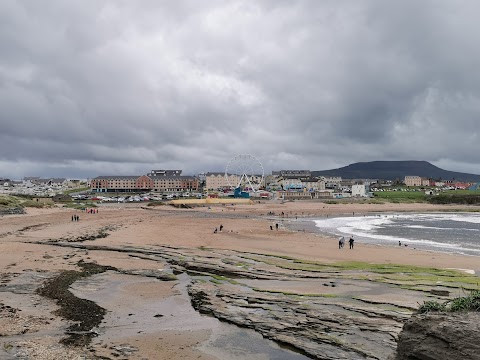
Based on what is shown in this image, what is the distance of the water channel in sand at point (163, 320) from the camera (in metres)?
11.2

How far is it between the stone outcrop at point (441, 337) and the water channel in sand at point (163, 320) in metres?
3.63

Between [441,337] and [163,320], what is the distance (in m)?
9.21

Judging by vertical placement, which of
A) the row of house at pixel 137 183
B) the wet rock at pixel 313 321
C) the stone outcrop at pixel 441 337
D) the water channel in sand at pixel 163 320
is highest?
the row of house at pixel 137 183

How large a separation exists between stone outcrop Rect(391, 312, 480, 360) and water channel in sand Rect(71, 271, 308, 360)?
3626 millimetres

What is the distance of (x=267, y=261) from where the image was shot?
25.3m

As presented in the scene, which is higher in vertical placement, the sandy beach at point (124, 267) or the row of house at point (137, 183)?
the row of house at point (137, 183)

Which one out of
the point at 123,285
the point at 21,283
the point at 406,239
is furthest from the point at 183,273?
the point at 406,239

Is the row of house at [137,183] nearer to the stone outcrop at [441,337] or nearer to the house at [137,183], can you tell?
the house at [137,183]

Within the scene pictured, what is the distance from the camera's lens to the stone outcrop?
6.79m

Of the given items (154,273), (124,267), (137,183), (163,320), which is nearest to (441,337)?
(163,320)

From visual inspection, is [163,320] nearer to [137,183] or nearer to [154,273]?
[154,273]

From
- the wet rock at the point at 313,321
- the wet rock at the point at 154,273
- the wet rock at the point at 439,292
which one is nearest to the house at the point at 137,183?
the wet rock at the point at 154,273

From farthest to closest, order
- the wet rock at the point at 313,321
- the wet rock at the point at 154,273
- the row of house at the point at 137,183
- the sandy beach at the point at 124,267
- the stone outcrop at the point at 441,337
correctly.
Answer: the row of house at the point at 137,183 → the wet rock at the point at 154,273 → the sandy beach at the point at 124,267 → the wet rock at the point at 313,321 → the stone outcrop at the point at 441,337

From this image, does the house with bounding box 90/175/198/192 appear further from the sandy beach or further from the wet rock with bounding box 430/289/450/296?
the wet rock with bounding box 430/289/450/296
